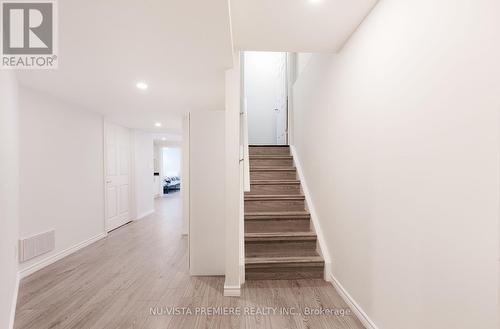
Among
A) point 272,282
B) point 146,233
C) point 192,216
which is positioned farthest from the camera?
point 146,233

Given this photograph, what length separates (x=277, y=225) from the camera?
293 centimetres

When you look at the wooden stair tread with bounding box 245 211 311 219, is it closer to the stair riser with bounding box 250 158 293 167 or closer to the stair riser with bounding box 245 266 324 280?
the stair riser with bounding box 245 266 324 280

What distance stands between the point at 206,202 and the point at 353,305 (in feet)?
5.37

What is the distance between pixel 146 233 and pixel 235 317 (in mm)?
3058

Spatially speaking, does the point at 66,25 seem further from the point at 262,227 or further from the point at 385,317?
the point at 385,317

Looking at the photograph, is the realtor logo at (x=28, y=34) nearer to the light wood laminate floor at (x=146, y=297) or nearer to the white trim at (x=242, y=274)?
the light wood laminate floor at (x=146, y=297)


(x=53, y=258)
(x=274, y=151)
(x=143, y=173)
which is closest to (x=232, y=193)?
(x=274, y=151)

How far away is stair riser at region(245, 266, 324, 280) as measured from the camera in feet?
8.15

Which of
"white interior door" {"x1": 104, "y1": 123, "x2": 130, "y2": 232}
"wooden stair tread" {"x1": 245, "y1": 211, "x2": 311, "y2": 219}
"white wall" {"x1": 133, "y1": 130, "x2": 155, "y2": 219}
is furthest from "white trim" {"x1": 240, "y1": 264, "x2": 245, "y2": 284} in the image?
"white wall" {"x1": 133, "y1": 130, "x2": 155, "y2": 219}

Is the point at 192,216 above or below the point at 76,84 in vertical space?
below

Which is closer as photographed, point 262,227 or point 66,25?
point 66,25

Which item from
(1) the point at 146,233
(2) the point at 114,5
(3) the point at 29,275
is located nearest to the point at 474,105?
(2) the point at 114,5

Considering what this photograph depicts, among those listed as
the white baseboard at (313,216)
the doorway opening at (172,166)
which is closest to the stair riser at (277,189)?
the white baseboard at (313,216)

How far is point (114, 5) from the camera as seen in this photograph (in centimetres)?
142
